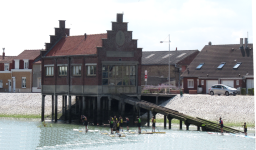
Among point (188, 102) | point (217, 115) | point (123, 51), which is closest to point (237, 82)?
point (188, 102)

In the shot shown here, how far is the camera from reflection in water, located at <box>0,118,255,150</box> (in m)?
33.1

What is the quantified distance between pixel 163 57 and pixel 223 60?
72.7ft

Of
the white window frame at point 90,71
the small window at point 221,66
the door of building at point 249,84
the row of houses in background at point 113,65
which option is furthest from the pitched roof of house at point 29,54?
the door of building at point 249,84

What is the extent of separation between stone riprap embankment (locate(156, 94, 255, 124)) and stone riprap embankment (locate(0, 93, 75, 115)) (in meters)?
16.4

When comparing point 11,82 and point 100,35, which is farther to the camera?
point 11,82

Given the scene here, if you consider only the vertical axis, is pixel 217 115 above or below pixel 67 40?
below

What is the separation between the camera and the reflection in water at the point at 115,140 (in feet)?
108

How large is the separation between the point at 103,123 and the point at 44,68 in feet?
37.5

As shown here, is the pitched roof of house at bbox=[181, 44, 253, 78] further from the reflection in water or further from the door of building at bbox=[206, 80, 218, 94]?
the reflection in water

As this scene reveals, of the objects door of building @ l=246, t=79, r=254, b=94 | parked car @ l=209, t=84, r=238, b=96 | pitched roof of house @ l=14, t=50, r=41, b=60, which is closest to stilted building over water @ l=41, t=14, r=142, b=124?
parked car @ l=209, t=84, r=238, b=96

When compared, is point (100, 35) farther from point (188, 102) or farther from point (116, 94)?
point (188, 102)

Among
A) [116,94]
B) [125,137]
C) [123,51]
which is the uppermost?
[123,51]

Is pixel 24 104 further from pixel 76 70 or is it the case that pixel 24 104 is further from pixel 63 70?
pixel 76 70

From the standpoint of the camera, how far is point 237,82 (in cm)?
6275
